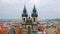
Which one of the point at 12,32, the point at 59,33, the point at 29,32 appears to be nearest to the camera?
the point at 12,32

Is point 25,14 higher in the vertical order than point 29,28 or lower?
higher

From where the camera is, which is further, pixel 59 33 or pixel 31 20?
pixel 59 33

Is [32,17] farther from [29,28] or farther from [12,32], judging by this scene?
[12,32]

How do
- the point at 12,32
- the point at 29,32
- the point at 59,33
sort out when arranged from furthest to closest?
the point at 59,33, the point at 29,32, the point at 12,32

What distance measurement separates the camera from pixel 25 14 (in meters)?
35.7

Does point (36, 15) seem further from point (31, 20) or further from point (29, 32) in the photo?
point (29, 32)

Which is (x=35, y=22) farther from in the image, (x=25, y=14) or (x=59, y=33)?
(x=59, y=33)

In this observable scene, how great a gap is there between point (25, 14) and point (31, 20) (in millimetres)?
1624

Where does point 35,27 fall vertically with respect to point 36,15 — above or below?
below

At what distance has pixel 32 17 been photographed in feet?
118

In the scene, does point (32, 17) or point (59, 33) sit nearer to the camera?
point (32, 17)

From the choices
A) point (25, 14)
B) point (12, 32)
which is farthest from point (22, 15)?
point (12, 32)

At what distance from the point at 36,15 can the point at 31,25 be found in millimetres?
2159

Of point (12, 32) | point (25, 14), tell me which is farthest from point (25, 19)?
point (12, 32)
